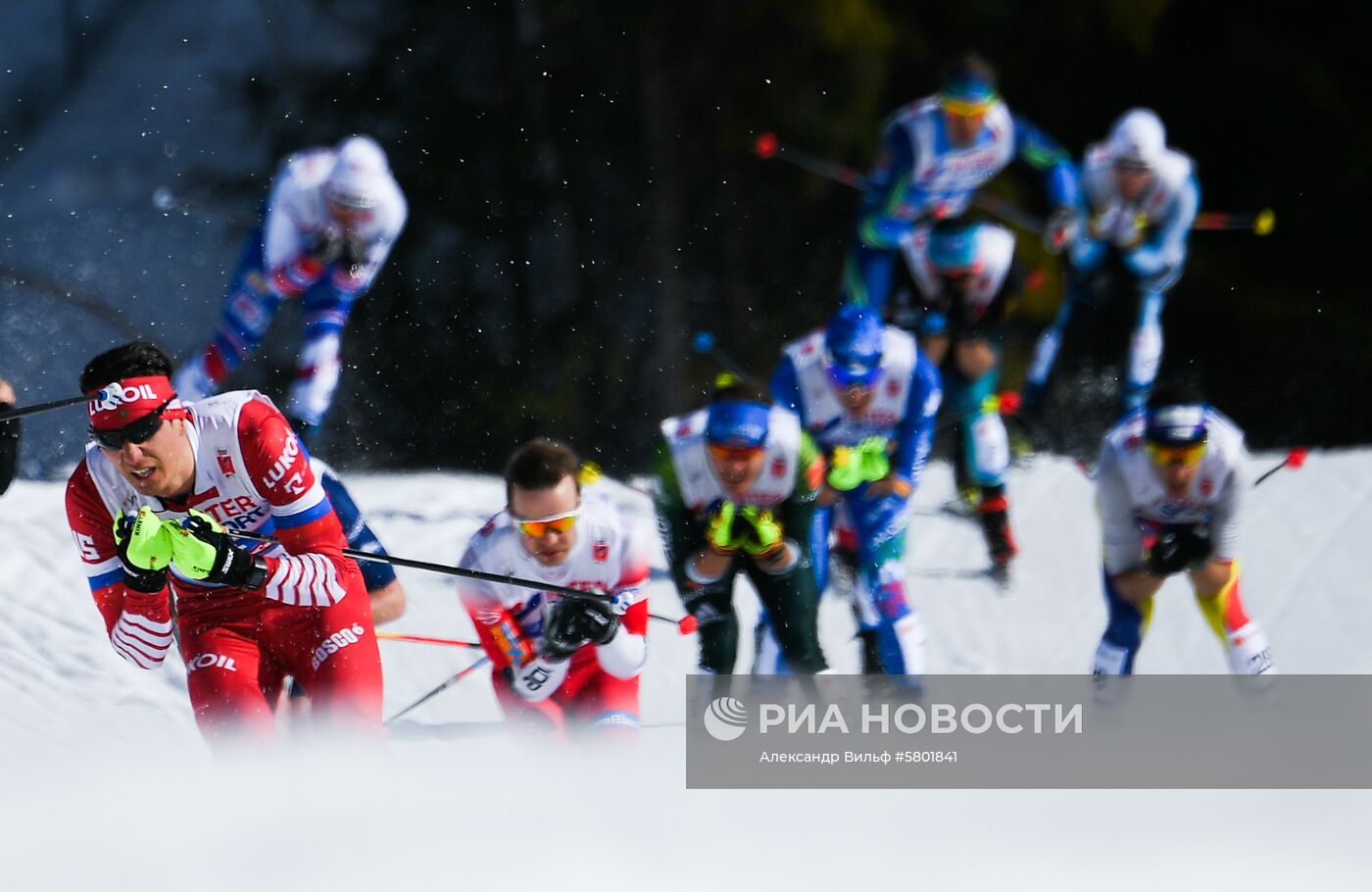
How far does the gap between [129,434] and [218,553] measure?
0.29m

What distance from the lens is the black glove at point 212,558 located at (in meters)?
3.09

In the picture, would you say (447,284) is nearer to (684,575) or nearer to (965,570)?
(965,570)

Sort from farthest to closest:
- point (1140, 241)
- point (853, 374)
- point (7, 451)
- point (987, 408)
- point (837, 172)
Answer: point (837, 172), point (1140, 241), point (987, 408), point (853, 374), point (7, 451)

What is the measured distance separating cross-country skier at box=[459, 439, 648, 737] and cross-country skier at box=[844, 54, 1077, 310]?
8.58ft

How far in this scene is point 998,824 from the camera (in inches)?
139

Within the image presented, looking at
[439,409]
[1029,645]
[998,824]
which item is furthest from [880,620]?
[439,409]

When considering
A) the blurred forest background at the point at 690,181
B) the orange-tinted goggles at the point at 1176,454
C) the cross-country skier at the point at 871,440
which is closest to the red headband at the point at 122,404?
the cross-country skier at the point at 871,440

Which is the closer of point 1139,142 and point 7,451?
point 7,451

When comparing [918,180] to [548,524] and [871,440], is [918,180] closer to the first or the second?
[871,440]

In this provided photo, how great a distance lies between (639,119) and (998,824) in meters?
6.76

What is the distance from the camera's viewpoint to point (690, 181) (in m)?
9.71

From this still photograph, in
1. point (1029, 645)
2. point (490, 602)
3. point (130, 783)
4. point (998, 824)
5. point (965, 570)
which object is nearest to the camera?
point (998, 824)

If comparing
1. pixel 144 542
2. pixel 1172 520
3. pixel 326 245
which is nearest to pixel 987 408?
pixel 1172 520

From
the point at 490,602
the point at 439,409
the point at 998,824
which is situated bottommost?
the point at 998,824
